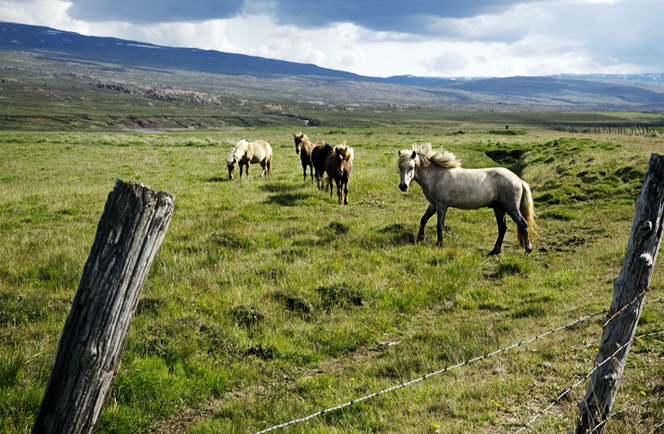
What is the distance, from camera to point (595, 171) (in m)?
21.5

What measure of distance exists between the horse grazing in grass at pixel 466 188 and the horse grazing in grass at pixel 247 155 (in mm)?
12717

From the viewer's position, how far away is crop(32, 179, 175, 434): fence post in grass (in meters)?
2.92

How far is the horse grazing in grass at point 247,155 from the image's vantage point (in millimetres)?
22969

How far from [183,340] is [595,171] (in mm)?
21411

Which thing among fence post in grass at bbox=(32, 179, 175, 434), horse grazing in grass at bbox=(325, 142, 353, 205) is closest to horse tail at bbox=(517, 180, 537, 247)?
horse grazing in grass at bbox=(325, 142, 353, 205)

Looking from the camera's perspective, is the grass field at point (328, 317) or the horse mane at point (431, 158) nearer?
the grass field at point (328, 317)

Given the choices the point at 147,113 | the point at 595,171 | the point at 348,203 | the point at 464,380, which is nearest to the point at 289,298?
the point at 464,380

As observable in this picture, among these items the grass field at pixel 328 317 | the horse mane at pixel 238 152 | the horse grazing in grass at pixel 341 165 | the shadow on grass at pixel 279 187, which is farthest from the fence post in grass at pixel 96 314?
the horse mane at pixel 238 152

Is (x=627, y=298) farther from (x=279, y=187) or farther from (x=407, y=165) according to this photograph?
(x=279, y=187)

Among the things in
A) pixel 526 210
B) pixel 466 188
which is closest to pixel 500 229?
pixel 526 210

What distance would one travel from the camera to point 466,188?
12.0m

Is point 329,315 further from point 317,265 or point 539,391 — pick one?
point 539,391

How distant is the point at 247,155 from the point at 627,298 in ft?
71.6

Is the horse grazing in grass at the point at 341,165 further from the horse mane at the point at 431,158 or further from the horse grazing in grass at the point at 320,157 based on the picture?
the horse mane at the point at 431,158
